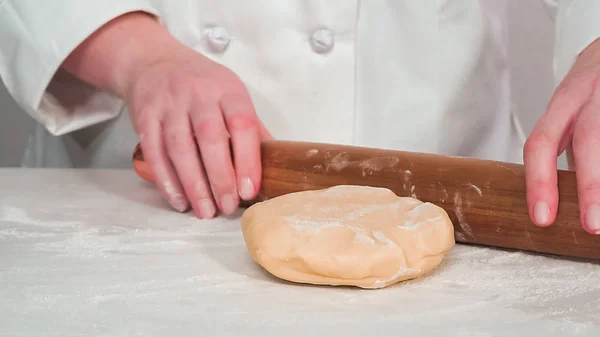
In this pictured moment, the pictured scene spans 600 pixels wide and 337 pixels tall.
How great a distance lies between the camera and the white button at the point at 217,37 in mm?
1474

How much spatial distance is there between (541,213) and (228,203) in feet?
1.64

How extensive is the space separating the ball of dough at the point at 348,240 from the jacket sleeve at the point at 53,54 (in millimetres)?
638

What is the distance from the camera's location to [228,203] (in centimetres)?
116

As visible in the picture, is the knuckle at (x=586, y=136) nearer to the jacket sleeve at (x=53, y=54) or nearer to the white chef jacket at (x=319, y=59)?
the white chef jacket at (x=319, y=59)

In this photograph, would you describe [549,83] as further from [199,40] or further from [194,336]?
[194,336]

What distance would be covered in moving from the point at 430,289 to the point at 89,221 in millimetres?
583

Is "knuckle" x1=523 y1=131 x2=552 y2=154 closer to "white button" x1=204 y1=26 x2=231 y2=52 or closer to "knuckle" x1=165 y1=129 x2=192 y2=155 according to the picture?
"knuckle" x1=165 y1=129 x2=192 y2=155

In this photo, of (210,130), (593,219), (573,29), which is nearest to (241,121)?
(210,130)

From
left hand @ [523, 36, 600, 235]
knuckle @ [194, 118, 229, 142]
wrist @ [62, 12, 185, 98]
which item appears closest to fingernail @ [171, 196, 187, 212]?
knuckle @ [194, 118, 229, 142]

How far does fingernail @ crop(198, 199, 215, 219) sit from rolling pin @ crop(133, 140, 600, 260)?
0.13 m

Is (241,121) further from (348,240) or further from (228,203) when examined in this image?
(348,240)

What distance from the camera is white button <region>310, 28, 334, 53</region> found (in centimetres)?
144

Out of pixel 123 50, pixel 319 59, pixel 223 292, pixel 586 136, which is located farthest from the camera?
pixel 319 59

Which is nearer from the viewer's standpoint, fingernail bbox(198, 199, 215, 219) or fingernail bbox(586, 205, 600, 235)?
fingernail bbox(586, 205, 600, 235)
